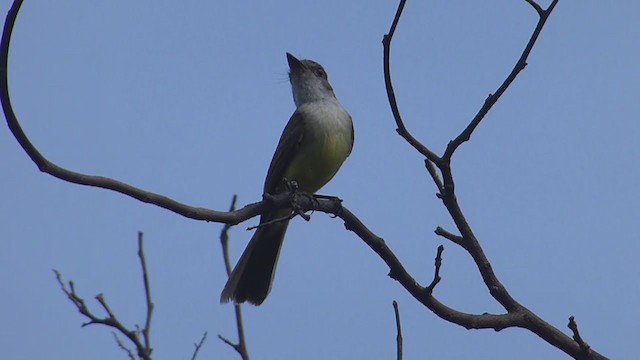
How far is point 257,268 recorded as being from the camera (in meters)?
7.29

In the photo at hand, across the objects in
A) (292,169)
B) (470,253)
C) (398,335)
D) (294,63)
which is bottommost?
(398,335)

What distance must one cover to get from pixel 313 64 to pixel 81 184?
566cm

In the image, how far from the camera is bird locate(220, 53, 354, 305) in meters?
7.14

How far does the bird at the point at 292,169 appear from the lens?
7.14 metres

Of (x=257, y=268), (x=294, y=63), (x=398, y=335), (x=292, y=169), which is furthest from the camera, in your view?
(x=294, y=63)

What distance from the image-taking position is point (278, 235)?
7641 mm

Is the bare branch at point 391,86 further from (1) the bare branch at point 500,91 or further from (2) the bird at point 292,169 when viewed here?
(2) the bird at point 292,169

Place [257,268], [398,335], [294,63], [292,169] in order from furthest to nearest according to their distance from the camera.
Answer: [294,63] < [292,169] < [257,268] < [398,335]

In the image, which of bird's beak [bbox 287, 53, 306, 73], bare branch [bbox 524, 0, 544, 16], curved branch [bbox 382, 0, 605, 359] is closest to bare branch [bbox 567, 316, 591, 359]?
curved branch [bbox 382, 0, 605, 359]

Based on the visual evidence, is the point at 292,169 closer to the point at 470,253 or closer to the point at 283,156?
the point at 283,156

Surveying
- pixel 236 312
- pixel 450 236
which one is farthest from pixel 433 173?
pixel 236 312

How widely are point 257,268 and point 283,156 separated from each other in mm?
921

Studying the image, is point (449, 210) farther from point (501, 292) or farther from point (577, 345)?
point (577, 345)

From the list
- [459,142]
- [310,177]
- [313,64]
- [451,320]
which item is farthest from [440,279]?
[313,64]
